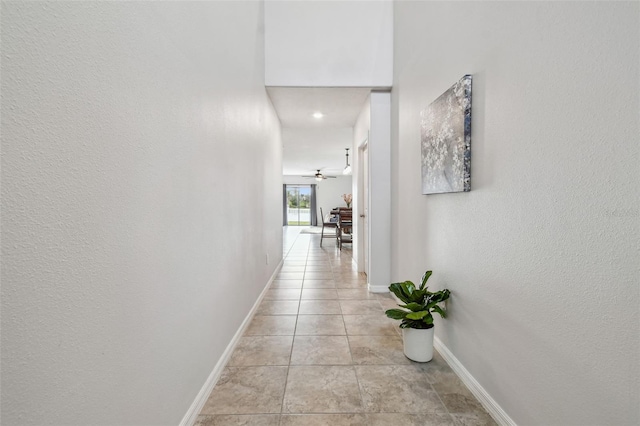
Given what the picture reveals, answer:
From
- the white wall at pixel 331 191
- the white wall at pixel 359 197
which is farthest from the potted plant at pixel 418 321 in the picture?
the white wall at pixel 331 191

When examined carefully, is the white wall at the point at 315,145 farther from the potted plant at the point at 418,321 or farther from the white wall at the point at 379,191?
the potted plant at the point at 418,321

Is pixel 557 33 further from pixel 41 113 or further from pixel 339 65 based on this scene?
pixel 339 65

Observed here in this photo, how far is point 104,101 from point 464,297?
5.97ft

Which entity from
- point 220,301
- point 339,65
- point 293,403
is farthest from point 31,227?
point 339,65

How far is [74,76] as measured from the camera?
2.28 feet

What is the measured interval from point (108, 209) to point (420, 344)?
1.83m

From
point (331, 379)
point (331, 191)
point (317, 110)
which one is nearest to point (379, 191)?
point (317, 110)

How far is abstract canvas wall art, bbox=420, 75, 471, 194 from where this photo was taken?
156 centimetres

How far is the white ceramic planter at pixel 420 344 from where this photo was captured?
1.86m

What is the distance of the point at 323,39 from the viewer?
9.89 feet

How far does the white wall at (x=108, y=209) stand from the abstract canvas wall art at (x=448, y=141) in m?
1.35

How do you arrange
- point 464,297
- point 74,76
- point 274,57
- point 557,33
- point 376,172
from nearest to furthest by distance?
1. point 74,76
2. point 557,33
3. point 464,297
4. point 274,57
5. point 376,172

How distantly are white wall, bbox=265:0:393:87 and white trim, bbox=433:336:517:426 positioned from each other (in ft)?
8.63

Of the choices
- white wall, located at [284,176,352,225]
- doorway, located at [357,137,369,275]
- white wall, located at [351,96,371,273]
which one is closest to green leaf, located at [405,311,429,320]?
doorway, located at [357,137,369,275]
